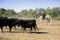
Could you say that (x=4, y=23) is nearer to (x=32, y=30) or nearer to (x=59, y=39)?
(x=32, y=30)

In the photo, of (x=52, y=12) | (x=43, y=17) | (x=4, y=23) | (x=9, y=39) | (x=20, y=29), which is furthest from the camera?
(x=52, y=12)

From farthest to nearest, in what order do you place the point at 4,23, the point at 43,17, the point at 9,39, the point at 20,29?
the point at 43,17 → the point at 20,29 → the point at 4,23 → the point at 9,39

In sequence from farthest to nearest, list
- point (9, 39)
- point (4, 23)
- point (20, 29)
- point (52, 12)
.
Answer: point (52, 12) → point (20, 29) → point (4, 23) → point (9, 39)

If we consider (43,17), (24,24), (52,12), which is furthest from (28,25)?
(52,12)

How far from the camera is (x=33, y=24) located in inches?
919

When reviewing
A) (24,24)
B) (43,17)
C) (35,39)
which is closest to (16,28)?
(24,24)

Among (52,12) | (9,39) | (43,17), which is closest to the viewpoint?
(9,39)

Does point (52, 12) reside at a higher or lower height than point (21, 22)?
lower

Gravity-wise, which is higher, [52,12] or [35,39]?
[35,39]

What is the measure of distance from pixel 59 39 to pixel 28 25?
5.54 meters

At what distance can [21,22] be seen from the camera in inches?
920

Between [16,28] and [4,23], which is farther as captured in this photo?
[16,28]

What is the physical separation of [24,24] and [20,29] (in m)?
1.64

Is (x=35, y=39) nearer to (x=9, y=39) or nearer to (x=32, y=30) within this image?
(x=9, y=39)
